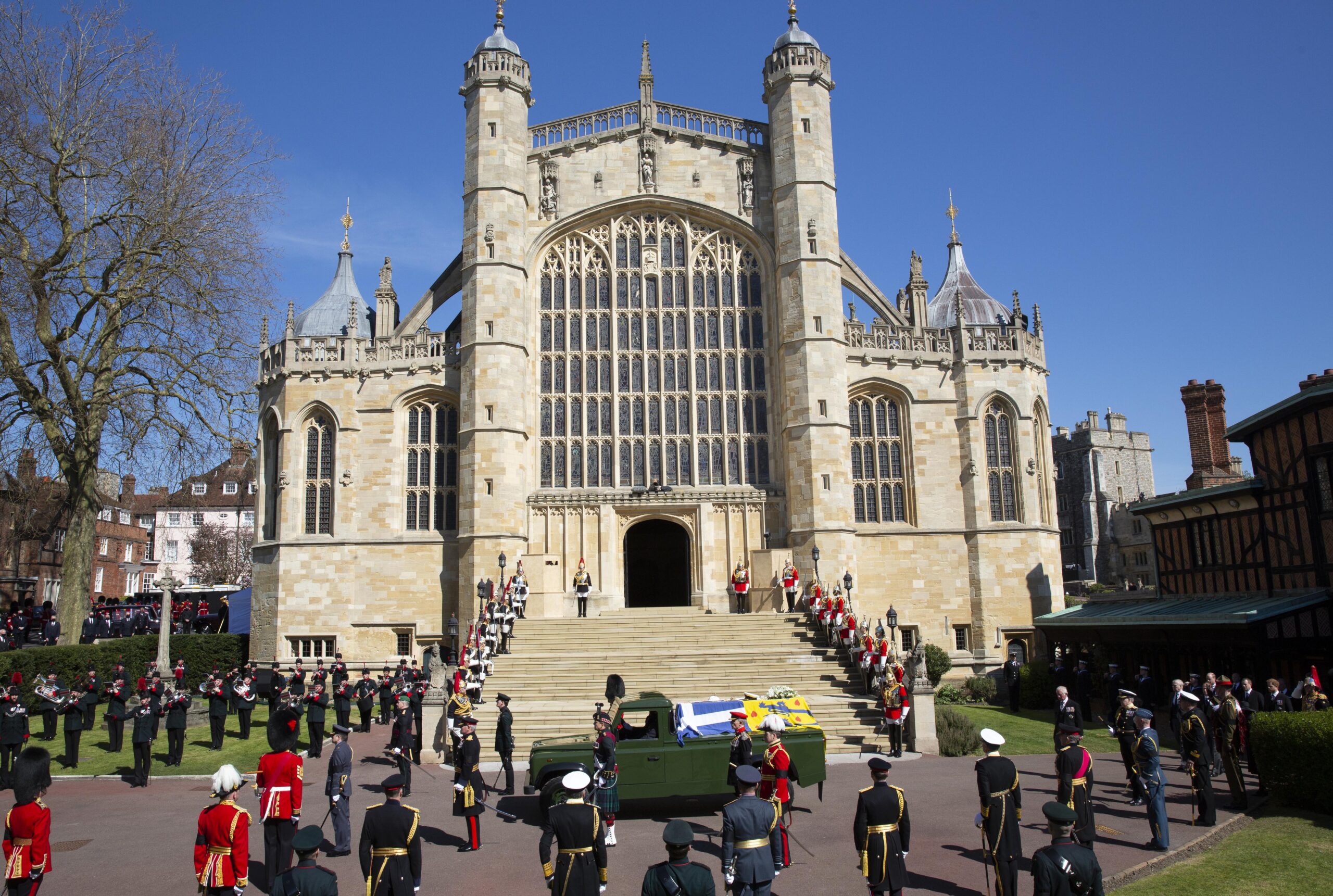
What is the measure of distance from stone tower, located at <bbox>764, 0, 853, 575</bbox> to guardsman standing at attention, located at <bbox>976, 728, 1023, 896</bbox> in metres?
18.5

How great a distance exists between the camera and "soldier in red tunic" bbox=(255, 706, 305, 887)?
392 inches

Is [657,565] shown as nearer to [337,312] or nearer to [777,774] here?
[337,312]

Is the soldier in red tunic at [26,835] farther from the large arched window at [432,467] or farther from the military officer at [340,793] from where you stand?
the large arched window at [432,467]

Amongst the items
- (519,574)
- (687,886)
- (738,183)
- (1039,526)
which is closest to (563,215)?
(738,183)

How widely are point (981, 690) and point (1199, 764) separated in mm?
16279

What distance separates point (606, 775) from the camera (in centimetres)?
1194

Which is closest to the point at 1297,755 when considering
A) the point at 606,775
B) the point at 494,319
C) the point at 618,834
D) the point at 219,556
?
the point at 618,834

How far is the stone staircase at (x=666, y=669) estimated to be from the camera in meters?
19.6

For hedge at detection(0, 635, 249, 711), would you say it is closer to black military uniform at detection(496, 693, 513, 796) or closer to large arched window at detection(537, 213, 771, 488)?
black military uniform at detection(496, 693, 513, 796)

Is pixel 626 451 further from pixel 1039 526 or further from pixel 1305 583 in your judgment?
pixel 1305 583

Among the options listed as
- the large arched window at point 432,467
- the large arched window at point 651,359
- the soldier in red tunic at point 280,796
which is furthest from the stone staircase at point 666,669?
the soldier in red tunic at point 280,796

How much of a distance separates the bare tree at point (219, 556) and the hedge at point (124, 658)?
88.0ft

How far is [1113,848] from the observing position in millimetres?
11578

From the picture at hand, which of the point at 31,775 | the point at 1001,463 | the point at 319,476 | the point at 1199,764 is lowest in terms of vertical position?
the point at 1199,764
